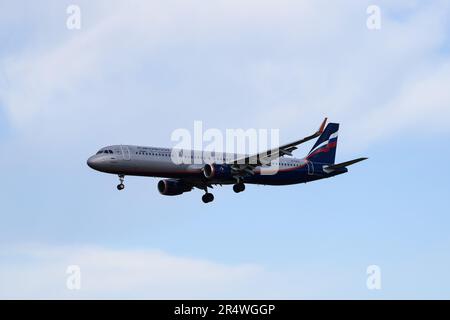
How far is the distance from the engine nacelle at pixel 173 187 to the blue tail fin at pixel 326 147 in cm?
1421

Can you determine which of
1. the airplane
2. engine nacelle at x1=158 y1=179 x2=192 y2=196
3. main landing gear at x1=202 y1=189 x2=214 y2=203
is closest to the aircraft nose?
the airplane

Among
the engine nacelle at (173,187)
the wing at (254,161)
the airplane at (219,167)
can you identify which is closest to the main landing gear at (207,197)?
the airplane at (219,167)

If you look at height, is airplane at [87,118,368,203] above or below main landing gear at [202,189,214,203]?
above

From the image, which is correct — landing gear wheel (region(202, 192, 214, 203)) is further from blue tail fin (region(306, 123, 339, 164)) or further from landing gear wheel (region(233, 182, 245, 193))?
blue tail fin (region(306, 123, 339, 164))

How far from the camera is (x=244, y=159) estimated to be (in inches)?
3391

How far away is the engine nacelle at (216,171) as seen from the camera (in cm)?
8525

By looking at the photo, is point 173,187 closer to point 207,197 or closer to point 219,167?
point 207,197

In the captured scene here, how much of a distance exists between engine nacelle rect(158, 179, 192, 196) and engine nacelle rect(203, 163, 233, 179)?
6.27 meters

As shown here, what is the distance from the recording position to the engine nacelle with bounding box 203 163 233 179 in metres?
85.2
